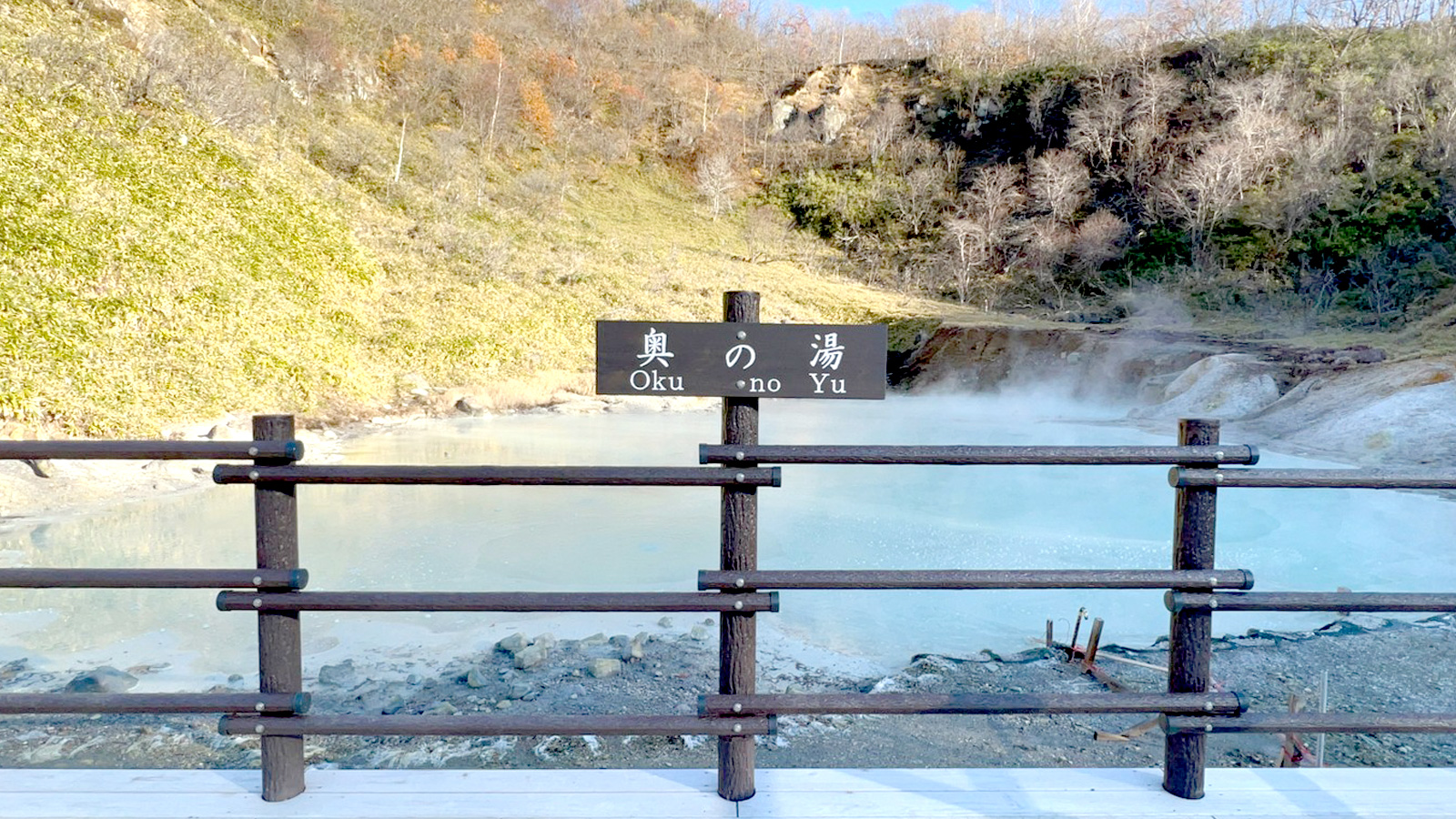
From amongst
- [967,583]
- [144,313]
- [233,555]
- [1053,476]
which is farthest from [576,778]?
[144,313]

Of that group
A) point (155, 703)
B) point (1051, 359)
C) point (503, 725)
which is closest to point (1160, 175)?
point (1051, 359)

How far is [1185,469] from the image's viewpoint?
2.23 metres

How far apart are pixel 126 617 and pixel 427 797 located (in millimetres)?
4625

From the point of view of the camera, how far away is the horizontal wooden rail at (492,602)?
85.9 inches

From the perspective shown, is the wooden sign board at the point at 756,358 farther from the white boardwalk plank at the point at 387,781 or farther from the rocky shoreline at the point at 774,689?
the rocky shoreline at the point at 774,689

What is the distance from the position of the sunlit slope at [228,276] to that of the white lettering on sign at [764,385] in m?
10.8

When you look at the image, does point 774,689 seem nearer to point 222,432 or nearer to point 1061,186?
point 222,432

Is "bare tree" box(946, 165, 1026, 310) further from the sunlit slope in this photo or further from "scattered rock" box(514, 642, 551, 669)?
"scattered rock" box(514, 642, 551, 669)

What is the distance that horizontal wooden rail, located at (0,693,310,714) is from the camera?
218 centimetres

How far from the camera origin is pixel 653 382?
89.2 inches

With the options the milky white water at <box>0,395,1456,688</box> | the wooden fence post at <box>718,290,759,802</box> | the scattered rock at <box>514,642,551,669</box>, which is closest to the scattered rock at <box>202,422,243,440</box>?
the milky white water at <box>0,395,1456,688</box>

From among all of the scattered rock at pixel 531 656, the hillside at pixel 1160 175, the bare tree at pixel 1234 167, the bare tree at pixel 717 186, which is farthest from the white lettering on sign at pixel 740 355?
the bare tree at pixel 717 186

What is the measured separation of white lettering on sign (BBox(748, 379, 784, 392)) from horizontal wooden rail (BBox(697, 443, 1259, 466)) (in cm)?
15

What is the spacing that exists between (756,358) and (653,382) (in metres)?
0.28
